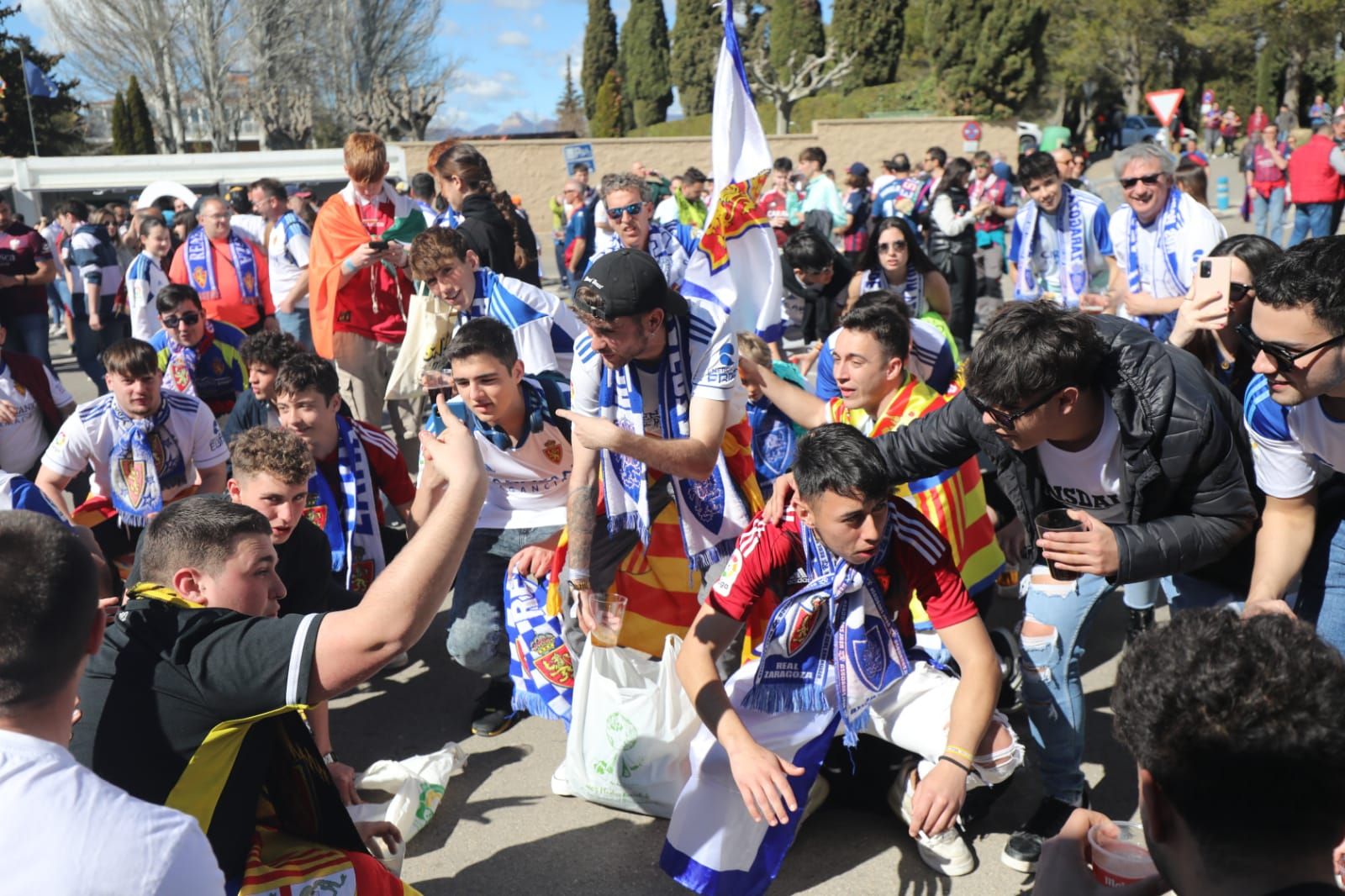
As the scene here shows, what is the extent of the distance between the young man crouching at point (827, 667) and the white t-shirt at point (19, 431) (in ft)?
12.7

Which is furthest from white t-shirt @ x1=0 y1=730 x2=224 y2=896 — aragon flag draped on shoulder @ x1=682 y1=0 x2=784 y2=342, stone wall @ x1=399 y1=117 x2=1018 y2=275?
stone wall @ x1=399 y1=117 x2=1018 y2=275

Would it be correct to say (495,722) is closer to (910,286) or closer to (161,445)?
(161,445)

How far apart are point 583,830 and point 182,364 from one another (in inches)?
152

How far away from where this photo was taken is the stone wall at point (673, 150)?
90.4 ft

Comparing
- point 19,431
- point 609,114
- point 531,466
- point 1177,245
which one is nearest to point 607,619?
point 531,466

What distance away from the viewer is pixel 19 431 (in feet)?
17.6

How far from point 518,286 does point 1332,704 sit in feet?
14.5

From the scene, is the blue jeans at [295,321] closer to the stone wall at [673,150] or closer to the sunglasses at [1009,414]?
the sunglasses at [1009,414]

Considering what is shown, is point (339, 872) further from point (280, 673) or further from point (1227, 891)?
point (1227, 891)

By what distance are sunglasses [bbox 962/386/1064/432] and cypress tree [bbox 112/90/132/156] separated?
40.5 meters

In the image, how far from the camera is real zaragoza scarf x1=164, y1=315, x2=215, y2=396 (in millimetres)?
6117

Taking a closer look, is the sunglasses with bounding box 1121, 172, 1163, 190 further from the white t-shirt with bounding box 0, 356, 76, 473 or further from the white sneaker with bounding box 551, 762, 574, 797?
the white t-shirt with bounding box 0, 356, 76, 473

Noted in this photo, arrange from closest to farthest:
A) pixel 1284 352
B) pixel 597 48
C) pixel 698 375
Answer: pixel 1284 352 < pixel 698 375 < pixel 597 48

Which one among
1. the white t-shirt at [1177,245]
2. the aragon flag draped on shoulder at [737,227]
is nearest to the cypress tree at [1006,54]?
the white t-shirt at [1177,245]
